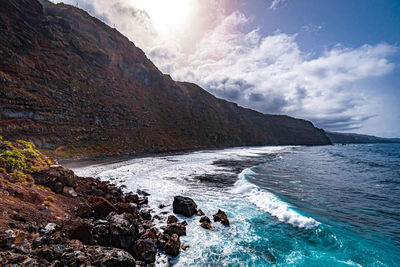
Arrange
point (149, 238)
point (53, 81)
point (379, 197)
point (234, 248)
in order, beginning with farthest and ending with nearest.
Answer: point (53, 81)
point (379, 197)
point (234, 248)
point (149, 238)

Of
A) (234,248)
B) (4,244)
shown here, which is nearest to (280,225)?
(234,248)

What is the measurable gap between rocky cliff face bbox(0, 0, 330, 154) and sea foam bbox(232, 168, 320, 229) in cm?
3786

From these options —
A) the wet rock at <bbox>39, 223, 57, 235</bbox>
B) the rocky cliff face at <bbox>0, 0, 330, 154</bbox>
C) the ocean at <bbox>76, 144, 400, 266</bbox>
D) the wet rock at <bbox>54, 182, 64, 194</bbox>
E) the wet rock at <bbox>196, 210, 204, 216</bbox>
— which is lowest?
the ocean at <bbox>76, 144, 400, 266</bbox>

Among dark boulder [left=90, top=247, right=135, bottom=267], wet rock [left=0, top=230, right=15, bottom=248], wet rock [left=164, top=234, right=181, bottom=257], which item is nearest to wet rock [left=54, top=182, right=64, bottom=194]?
wet rock [left=0, top=230, right=15, bottom=248]

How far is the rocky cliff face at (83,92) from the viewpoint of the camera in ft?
116

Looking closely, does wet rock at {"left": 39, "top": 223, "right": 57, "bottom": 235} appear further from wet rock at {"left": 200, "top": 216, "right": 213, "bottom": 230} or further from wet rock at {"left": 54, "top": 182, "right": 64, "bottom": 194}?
wet rock at {"left": 200, "top": 216, "right": 213, "bottom": 230}

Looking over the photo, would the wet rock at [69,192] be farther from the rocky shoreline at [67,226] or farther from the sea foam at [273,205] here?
the sea foam at [273,205]

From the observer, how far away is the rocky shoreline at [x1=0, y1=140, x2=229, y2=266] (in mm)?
4695

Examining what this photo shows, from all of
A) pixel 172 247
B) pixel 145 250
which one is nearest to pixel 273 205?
pixel 172 247

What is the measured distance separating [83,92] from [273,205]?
58.0 m

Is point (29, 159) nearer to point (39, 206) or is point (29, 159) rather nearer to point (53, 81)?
point (39, 206)

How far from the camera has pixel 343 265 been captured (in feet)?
22.2

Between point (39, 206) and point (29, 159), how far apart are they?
476 centimetres

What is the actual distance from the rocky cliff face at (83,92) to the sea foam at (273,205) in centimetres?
3786
